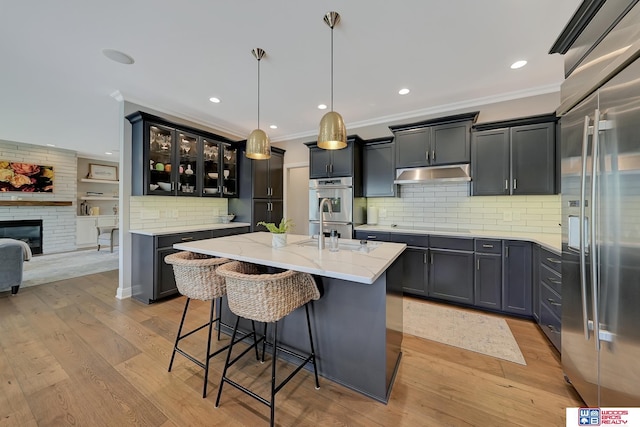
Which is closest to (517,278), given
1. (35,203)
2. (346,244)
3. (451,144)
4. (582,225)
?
(582,225)

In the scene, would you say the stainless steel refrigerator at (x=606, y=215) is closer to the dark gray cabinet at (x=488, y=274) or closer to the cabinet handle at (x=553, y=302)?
the cabinet handle at (x=553, y=302)

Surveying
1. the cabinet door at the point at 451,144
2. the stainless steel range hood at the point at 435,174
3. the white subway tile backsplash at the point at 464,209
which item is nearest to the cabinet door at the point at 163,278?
the white subway tile backsplash at the point at 464,209

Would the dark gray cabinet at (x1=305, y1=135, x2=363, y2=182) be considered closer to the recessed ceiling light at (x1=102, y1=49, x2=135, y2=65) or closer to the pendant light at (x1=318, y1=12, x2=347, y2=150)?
the pendant light at (x1=318, y1=12, x2=347, y2=150)

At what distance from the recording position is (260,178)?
182 inches

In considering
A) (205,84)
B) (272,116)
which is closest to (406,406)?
(205,84)

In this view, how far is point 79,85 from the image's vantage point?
3.06 metres

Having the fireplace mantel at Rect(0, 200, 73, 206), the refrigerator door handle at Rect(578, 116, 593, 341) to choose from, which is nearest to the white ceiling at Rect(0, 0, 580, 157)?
the refrigerator door handle at Rect(578, 116, 593, 341)

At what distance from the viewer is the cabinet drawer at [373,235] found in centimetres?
342

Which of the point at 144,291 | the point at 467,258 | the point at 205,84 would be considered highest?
the point at 205,84

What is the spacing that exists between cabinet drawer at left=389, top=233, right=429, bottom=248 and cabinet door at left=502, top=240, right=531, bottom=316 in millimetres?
841

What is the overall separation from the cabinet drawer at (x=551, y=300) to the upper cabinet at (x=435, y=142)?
5.44 feet

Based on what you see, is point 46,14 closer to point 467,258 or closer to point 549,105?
point 467,258

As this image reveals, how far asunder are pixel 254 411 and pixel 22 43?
365cm

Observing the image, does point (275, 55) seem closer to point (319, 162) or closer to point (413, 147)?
point (319, 162)
